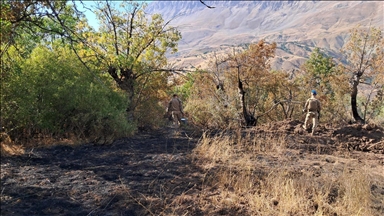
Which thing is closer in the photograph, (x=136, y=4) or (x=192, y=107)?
(x=136, y=4)

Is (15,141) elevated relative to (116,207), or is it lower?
elevated

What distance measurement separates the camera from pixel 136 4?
14.9 meters

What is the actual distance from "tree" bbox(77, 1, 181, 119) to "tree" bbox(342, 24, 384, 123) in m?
11.0

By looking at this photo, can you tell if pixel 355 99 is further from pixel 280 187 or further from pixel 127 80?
pixel 280 187

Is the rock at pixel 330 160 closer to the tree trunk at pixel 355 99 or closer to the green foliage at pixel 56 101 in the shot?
the green foliage at pixel 56 101

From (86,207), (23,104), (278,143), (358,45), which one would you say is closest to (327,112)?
(358,45)

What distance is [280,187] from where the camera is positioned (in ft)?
18.4

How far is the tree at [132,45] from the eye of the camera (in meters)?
13.6

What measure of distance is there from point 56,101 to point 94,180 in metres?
4.27

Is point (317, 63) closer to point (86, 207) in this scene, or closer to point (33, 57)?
point (33, 57)

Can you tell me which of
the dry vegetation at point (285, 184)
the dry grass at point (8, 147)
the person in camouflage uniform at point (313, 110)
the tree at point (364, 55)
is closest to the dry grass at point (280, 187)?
the dry vegetation at point (285, 184)

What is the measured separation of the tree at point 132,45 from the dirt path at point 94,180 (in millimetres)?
5340

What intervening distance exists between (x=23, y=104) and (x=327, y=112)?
19728mm

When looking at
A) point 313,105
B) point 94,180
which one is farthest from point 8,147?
point 313,105
